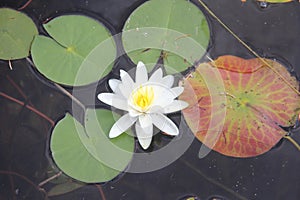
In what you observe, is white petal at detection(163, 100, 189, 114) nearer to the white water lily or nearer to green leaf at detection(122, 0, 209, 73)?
the white water lily

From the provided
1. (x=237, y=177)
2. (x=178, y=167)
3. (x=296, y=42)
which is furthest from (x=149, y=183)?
(x=296, y=42)

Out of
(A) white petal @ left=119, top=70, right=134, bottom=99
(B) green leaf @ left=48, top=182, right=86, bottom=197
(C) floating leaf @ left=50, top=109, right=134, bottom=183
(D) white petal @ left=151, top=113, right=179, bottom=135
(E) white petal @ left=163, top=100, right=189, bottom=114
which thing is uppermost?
(E) white petal @ left=163, top=100, right=189, bottom=114

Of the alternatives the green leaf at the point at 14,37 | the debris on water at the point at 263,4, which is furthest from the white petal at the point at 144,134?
the debris on water at the point at 263,4

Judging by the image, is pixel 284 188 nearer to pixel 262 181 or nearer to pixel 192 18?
pixel 262 181

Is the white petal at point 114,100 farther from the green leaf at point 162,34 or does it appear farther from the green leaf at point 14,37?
the green leaf at point 14,37

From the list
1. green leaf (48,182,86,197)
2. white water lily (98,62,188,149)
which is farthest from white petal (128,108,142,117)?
green leaf (48,182,86,197)

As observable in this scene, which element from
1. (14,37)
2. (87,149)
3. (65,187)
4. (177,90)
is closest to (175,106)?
(177,90)
